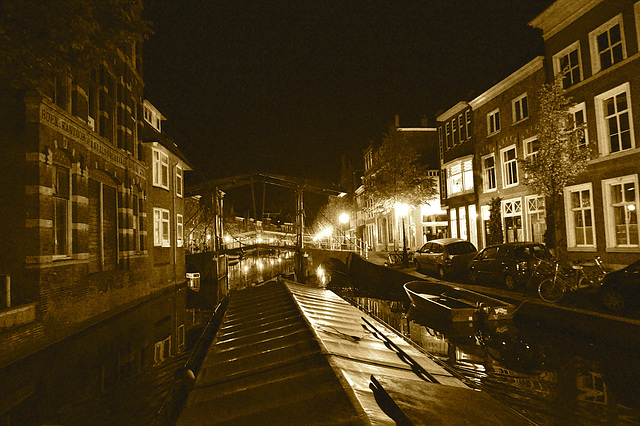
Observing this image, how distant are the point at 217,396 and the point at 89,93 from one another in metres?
13.6

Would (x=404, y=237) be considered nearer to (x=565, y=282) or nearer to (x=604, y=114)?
(x=604, y=114)

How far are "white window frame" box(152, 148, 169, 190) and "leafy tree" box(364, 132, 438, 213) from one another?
13272 mm

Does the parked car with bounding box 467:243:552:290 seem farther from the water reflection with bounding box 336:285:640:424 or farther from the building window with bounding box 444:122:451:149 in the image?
the building window with bounding box 444:122:451:149

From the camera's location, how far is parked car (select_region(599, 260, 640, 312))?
954cm

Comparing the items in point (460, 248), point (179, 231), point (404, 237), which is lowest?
point (460, 248)

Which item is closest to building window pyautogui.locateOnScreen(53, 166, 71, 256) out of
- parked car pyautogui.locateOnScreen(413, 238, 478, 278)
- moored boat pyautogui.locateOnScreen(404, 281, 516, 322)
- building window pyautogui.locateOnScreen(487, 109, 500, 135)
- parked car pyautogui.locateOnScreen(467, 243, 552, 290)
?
moored boat pyautogui.locateOnScreen(404, 281, 516, 322)

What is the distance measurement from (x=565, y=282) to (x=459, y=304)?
324 cm

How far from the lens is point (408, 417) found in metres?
3.05

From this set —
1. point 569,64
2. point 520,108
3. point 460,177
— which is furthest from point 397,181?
point 569,64

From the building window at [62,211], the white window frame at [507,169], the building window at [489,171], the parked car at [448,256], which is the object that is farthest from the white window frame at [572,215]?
the building window at [62,211]

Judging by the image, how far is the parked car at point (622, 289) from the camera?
9.54m

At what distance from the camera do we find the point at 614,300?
991 centimetres

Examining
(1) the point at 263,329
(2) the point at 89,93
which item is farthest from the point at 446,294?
(2) the point at 89,93

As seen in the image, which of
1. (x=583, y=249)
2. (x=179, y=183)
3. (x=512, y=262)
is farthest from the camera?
(x=179, y=183)
